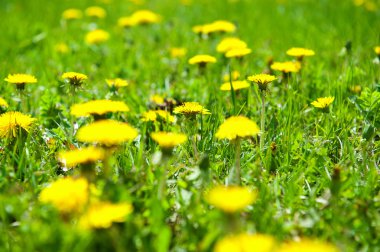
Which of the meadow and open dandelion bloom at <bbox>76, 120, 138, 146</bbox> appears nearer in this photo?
the meadow

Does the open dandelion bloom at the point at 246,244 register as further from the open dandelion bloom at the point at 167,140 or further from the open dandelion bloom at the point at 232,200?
the open dandelion bloom at the point at 167,140

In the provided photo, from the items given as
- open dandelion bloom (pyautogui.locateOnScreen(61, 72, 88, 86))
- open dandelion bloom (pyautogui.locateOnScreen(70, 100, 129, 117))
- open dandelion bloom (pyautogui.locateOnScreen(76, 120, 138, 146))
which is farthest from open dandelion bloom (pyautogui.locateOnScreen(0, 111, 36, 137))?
open dandelion bloom (pyautogui.locateOnScreen(76, 120, 138, 146))

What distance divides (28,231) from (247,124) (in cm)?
84

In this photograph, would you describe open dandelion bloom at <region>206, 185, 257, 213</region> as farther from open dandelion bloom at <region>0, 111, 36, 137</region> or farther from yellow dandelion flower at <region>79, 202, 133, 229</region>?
open dandelion bloom at <region>0, 111, 36, 137</region>

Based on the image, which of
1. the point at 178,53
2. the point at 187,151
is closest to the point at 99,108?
the point at 187,151

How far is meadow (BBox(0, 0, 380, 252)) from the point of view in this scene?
145 centimetres

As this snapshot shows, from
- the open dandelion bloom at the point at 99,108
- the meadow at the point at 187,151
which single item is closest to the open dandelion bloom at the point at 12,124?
the meadow at the point at 187,151

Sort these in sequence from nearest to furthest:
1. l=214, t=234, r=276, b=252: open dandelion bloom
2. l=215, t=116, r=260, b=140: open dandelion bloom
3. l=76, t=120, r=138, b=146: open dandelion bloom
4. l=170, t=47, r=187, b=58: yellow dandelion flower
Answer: l=214, t=234, r=276, b=252: open dandelion bloom
l=76, t=120, r=138, b=146: open dandelion bloom
l=215, t=116, r=260, b=140: open dandelion bloom
l=170, t=47, r=187, b=58: yellow dandelion flower

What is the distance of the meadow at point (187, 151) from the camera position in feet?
4.74

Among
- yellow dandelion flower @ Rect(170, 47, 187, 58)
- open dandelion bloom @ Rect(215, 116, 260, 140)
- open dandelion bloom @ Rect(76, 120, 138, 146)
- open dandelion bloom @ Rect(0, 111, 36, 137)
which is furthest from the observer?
yellow dandelion flower @ Rect(170, 47, 187, 58)

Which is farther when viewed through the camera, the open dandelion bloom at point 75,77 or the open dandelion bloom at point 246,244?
the open dandelion bloom at point 75,77

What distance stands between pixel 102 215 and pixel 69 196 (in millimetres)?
119

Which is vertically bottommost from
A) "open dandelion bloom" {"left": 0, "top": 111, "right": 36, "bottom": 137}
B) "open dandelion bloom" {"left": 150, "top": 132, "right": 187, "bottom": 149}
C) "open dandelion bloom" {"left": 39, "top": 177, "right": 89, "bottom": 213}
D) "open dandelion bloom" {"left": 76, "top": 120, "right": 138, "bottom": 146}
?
"open dandelion bloom" {"left": 0, "top": 111, "right": 36, "bottom": 137}

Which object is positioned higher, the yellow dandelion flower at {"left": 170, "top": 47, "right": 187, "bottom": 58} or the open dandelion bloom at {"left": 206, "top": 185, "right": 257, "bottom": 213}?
the open dandelion bloom at {"left": 206, "top": 185, "right": 257, "bottom": 213}
